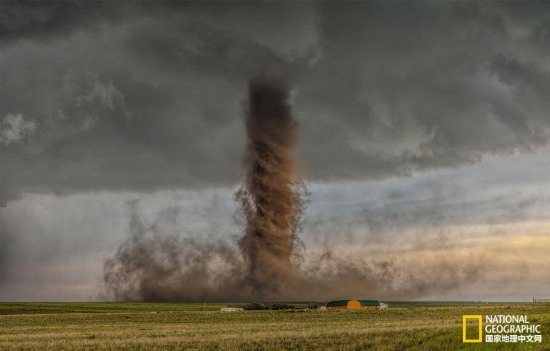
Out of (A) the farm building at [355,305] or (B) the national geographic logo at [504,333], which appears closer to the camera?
(B) the national geographic logo at [504,333]

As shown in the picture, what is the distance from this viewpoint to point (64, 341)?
43.7m

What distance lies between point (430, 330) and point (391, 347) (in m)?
9.14

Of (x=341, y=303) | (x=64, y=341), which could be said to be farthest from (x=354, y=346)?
(x=341, y=303)

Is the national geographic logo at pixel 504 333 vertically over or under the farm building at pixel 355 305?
over

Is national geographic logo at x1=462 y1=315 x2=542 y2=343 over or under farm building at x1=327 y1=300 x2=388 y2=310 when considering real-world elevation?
over

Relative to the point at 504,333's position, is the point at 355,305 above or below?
below

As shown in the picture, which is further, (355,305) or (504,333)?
(355,305)

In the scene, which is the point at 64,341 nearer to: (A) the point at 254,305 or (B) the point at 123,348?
(B) the point at 123,348

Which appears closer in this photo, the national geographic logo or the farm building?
the national geographic logo

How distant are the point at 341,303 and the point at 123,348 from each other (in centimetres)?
10210

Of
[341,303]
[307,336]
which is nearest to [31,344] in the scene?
[307,336]

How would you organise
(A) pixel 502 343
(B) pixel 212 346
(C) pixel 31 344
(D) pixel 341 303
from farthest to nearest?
(D) pixel 341 303, (C) pixel 31 344, (B) pixel 212 346, (A) pixel 502 343

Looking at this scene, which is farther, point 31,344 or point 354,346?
point 31,344

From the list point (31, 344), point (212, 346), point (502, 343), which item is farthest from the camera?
point (31, 344)
